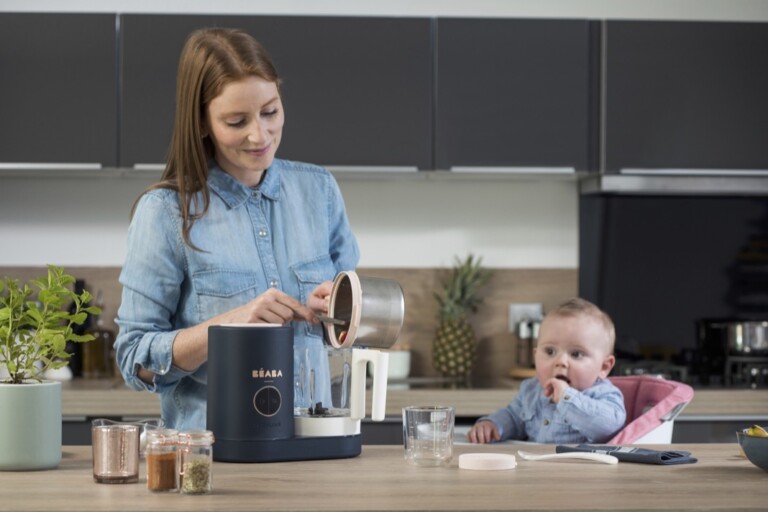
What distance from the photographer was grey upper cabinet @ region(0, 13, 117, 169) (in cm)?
382

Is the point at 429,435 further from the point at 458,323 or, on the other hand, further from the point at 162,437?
the point at 458,323

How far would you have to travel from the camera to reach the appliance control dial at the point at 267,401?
1.79 meters

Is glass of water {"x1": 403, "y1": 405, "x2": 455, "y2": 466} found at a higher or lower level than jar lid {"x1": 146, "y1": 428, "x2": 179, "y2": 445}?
lower

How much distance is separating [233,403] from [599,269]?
8.86 ft

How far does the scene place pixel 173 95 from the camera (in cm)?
384

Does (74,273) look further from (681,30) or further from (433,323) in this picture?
(681,30)

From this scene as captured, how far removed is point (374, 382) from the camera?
1.84 meters

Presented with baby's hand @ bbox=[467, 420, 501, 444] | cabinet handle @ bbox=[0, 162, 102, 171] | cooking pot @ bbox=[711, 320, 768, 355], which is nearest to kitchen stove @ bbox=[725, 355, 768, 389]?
cooking pot @ bbox=[711, 320, 768, 355]

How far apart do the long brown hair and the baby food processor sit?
1.21ft

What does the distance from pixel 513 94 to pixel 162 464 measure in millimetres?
2621

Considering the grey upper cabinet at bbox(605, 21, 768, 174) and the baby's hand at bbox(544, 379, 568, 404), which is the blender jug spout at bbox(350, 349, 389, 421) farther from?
the grey upper cabinet at bbox(605, 21, 768, 174)

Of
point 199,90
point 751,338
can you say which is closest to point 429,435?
point 199,90

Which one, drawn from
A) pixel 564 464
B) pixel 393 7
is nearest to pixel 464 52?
pixel 393 7

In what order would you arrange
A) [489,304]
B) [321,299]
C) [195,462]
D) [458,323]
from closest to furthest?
[195,462], [321,299], [458,323], [489,304]
